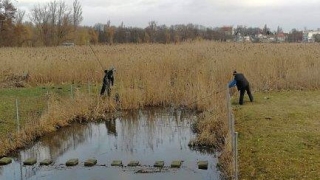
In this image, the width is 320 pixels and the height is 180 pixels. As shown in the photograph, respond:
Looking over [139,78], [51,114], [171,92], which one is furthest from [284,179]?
[139,78]

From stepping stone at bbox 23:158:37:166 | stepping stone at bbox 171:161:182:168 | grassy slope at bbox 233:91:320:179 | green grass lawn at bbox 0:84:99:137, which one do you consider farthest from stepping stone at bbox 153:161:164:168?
green grass lawn at bbox 0:84:99:137

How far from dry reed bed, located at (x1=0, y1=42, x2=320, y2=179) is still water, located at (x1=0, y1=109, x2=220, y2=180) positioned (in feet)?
1.52

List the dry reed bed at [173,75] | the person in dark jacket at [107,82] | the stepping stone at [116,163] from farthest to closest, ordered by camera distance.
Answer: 1. the person in dark jacket at [107,82]
2. the dry reed bed at [173,75]
3. the stepping stone at [116,163]

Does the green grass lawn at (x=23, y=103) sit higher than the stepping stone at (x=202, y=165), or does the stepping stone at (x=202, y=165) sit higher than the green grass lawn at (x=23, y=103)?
the green grass lawn at (x=23, y=103)

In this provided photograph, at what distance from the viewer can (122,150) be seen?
327 inches

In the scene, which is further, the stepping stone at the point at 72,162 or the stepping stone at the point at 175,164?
the stepping stone at the point at 72,162

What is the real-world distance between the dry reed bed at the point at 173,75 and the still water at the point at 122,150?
1.52 ft

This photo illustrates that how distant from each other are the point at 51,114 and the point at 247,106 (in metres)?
5.35

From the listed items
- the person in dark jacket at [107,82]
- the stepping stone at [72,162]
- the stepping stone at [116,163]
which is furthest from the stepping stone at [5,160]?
the person in dark jacket at [107,82]

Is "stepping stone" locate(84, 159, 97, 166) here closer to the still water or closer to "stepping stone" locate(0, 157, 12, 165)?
the still water

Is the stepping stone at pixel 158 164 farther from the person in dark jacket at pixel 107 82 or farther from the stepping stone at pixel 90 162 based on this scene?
the person in dark jacket at pixel 107 82

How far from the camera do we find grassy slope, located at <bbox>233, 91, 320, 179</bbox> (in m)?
6.05

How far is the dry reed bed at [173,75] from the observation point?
33.8 ft

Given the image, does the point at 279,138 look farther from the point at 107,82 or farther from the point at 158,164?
the point at 107,82
